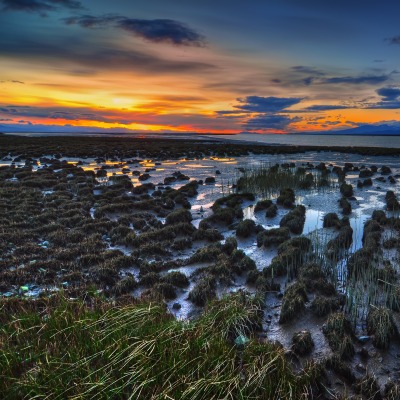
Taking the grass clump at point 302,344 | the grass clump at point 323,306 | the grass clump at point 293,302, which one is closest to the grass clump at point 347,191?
the grass clump at point 293,302

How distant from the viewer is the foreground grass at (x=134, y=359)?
161 inches

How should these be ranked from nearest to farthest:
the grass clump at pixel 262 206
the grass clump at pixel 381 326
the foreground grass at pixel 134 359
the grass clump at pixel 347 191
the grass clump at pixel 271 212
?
the foreground grass at pixel 134 359 < the grass clump at pixel 381 326 < the grass clump at pixel 271 212 < the grass clump at pixel 262 206 < the grass clump at pixel 347 191

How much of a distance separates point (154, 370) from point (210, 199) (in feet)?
49.0

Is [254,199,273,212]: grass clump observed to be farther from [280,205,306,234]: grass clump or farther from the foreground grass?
the foreground grass

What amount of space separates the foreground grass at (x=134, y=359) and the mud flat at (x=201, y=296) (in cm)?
3

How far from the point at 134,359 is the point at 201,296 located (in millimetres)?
3149

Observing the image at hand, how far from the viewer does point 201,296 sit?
24.7 feet

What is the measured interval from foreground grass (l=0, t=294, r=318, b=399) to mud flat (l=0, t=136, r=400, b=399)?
0.09ft

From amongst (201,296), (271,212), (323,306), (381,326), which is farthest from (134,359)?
(271,212)

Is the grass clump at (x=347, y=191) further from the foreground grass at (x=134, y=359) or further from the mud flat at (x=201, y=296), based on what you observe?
the foreground grass at (x=134, y=359)

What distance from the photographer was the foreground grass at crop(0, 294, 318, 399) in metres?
4.08

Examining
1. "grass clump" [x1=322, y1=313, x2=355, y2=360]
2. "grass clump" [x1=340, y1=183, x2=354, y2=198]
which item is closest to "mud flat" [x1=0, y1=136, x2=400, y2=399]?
"grass clump" [x1=322, y1=313, x2=355, y2=360]

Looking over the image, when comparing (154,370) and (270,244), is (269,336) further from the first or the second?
(270,244)

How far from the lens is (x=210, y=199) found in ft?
62.7
